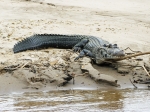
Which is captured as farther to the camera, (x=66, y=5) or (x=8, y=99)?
(x=66, y=5)

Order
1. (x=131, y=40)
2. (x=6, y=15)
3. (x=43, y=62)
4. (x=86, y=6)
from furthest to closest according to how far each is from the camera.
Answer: (x=86, y=6)
(x=6, y=15)
(x=131, y=40)
(x=43, y=62)

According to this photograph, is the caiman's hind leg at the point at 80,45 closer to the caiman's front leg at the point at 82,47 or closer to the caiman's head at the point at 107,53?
the caiman's front leg at the point at 82,47

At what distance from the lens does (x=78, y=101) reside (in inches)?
206

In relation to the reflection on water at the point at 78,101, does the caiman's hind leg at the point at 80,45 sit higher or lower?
higher

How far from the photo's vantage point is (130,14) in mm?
12070

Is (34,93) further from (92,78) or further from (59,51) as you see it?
(59,51)

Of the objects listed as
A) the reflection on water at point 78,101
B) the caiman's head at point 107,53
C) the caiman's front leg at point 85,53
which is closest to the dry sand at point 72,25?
the caiman's head at point 107,53

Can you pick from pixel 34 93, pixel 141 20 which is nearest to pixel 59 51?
pixel 34 93

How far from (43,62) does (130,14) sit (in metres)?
6.05

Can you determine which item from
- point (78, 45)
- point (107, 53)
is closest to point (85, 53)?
point (78, 45)

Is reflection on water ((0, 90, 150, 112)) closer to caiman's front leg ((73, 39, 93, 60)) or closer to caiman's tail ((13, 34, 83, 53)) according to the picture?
caiman's front leg ((73, 39, 93, 60))

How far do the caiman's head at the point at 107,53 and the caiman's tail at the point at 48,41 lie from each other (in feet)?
3.45

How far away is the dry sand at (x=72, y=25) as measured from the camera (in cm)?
606

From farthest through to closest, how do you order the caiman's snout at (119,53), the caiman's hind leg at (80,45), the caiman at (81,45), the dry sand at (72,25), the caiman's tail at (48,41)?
the caiman's hind leg at (80,45)
the caiman's tail at (48,41)
the caiman at (81,45)
the caiman's snout at (119,53)
the dry sand at (72,25)
